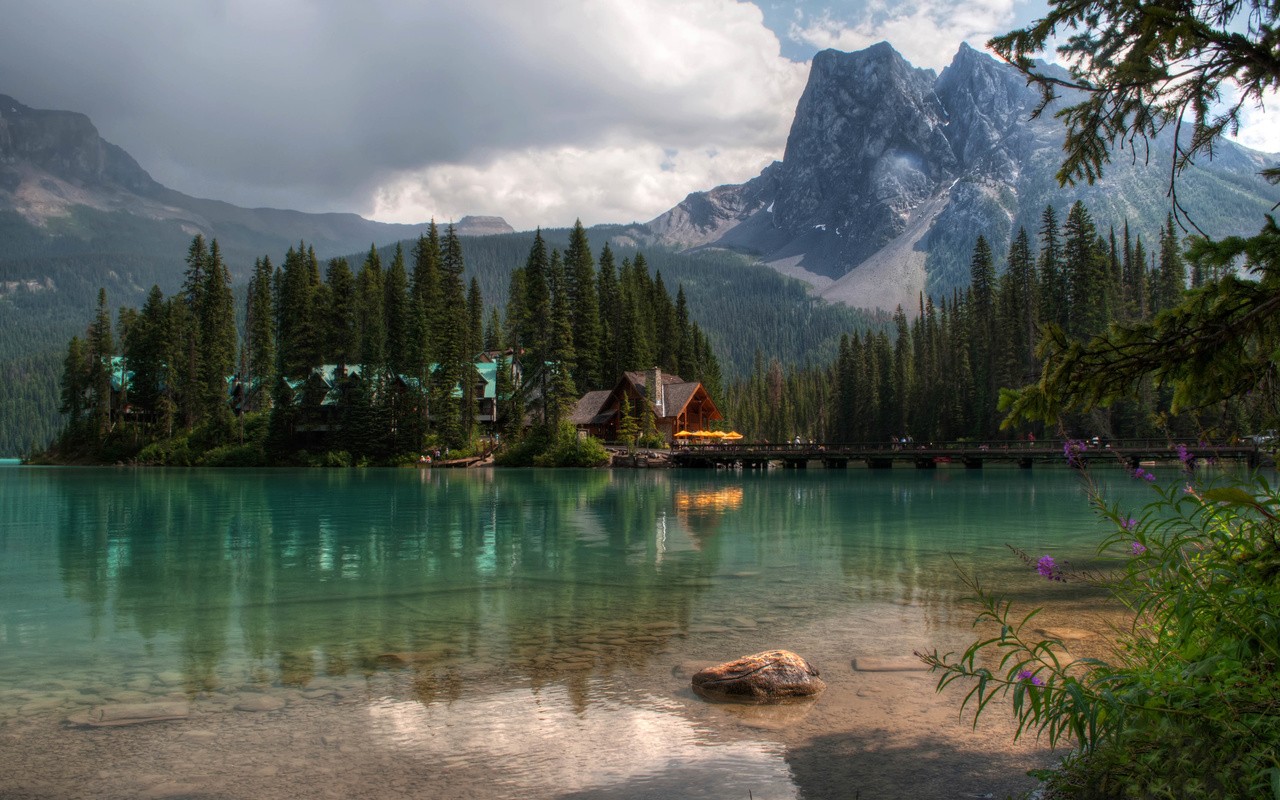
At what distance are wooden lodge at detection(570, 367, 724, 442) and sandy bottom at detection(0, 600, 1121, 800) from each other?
67.7 m

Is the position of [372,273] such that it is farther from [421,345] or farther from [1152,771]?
[1152,771]

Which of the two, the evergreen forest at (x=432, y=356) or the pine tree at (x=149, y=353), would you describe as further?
the pine tree at (x=149, y=353)

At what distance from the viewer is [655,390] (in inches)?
3071

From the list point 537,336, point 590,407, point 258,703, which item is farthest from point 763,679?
point 590,407

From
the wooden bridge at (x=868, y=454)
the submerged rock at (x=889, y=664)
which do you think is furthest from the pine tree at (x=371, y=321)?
the submerged rock at (x=889, y=664)

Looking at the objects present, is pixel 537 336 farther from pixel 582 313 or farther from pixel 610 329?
pixel 610 329

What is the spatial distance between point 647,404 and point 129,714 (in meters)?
68.8

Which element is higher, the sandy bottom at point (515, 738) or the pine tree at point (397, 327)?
the pine tree at point (397, 327)

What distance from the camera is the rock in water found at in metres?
7.86

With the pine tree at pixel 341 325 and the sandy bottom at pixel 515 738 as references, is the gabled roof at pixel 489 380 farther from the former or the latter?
the sandy bottom at pixel 515 738

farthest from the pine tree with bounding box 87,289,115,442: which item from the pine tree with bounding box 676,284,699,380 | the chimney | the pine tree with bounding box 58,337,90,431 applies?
the pine tree with bounding box 676,284,699,380

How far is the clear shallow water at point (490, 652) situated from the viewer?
6129mm

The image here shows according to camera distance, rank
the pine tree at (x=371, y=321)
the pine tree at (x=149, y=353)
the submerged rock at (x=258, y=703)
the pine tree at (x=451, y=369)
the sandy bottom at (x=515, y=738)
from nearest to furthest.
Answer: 1. the sandy bottom at (x=515, y=738)
2. the submerged rock at (x=258, y=703)
3. the pine tree at (x=451, y=369)
4. the pine tree at (x=371, y=321)
5. the pine tree at (x=149, y=353)

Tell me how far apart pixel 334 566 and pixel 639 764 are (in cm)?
1267
